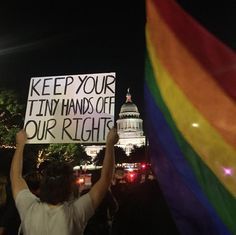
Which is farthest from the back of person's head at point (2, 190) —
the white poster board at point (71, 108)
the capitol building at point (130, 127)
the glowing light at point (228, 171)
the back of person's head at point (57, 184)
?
the capitol building at point (130, 127)

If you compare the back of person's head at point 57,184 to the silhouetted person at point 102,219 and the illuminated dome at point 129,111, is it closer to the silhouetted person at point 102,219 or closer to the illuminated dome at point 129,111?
the silhouetted person at point 102,219

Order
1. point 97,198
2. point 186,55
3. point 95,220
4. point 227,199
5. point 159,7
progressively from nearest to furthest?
point 227,199, point 97,198, point 186,55, point 159,7, point 95,220

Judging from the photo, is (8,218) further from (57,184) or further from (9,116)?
(9,116)

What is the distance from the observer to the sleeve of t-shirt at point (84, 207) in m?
2.77

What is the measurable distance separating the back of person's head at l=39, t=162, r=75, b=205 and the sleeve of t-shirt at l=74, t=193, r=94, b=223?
0.30ft

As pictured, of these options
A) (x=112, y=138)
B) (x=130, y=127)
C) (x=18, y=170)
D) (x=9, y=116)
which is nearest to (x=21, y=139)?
Answer: (x=18, y=170)

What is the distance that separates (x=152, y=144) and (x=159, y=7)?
116cm

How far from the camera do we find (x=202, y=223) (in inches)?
109

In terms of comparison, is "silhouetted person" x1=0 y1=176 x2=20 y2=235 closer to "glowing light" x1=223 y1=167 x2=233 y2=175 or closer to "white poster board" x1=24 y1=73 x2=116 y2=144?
"white poster board" x1=24 y1=73 x2=116 y2=144

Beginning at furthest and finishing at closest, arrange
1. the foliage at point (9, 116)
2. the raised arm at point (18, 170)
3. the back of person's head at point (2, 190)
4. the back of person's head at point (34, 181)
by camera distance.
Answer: the foliage at point (9, 116)
the back of person's head at point (34, 181)
the back of person's head at point (2, 190)
the raised arm at point (18, 170)

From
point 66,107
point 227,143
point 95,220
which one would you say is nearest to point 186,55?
point 227,143

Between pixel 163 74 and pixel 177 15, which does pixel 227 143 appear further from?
pixel 177 15

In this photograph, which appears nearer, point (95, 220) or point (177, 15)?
point (177, 15)

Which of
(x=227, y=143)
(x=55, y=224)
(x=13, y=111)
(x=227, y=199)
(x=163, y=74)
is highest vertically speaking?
(x=13, y=111)
